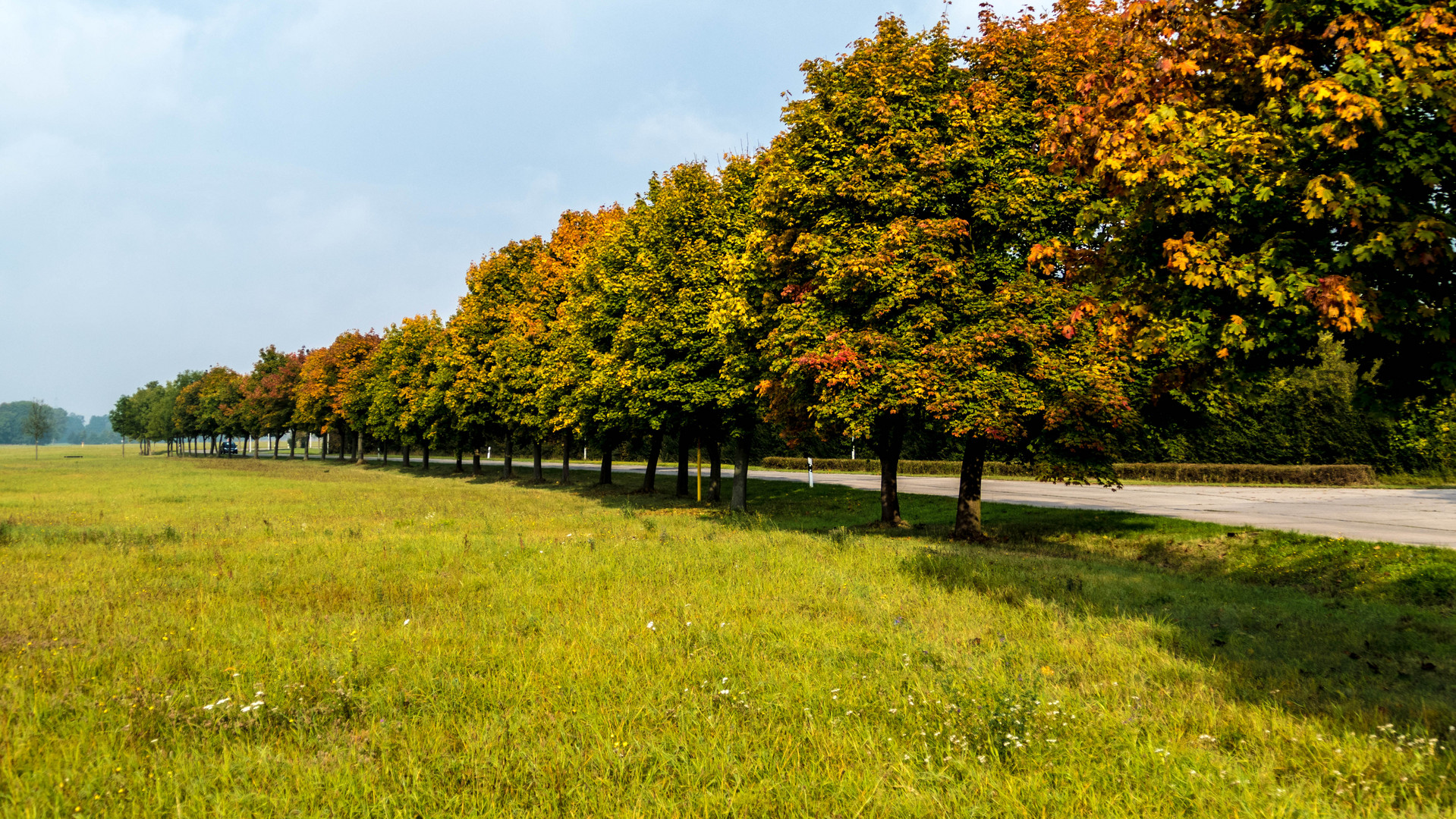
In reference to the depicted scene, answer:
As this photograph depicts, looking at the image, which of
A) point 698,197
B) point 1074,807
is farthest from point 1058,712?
point 698,197

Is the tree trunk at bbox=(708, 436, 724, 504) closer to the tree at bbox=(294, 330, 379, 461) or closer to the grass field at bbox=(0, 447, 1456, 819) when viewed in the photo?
the grass field at bbox=(0, 447, 1456, 819)

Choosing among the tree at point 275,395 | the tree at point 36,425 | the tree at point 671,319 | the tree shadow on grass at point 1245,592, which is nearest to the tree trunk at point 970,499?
the tree shadow on grass at point 1245,592

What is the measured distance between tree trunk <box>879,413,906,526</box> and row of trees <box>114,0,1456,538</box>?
9 cm

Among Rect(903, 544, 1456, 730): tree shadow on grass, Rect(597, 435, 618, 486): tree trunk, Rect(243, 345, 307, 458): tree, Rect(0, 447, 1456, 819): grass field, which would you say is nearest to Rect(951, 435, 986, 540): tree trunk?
Rect(903, 544, 1456, 730): tree shadow on grass

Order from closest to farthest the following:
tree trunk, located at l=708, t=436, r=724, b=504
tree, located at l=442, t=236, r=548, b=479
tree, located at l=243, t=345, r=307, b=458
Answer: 1. tree trunk, located at l=708, t=436, r=724, b=504
2. tree, located at l=442, t=236, r=548, b=479
3. tree, located at l=243, t=345, r=307, b=458

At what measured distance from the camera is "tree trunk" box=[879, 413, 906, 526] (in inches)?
694

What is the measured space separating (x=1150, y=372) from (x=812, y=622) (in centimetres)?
1018

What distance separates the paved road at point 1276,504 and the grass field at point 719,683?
3.75m

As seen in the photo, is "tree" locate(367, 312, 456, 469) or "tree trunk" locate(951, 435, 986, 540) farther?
"tree" locate(367, 312, 456, 469)

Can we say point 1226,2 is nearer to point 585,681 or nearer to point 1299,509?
point 585,681

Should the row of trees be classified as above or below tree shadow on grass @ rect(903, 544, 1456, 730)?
above

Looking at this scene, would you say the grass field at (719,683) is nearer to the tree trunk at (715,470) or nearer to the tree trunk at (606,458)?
the tree trunk at (715,470)

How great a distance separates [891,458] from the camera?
18.8m

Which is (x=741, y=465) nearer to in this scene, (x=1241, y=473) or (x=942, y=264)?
(x=942, y=264)
